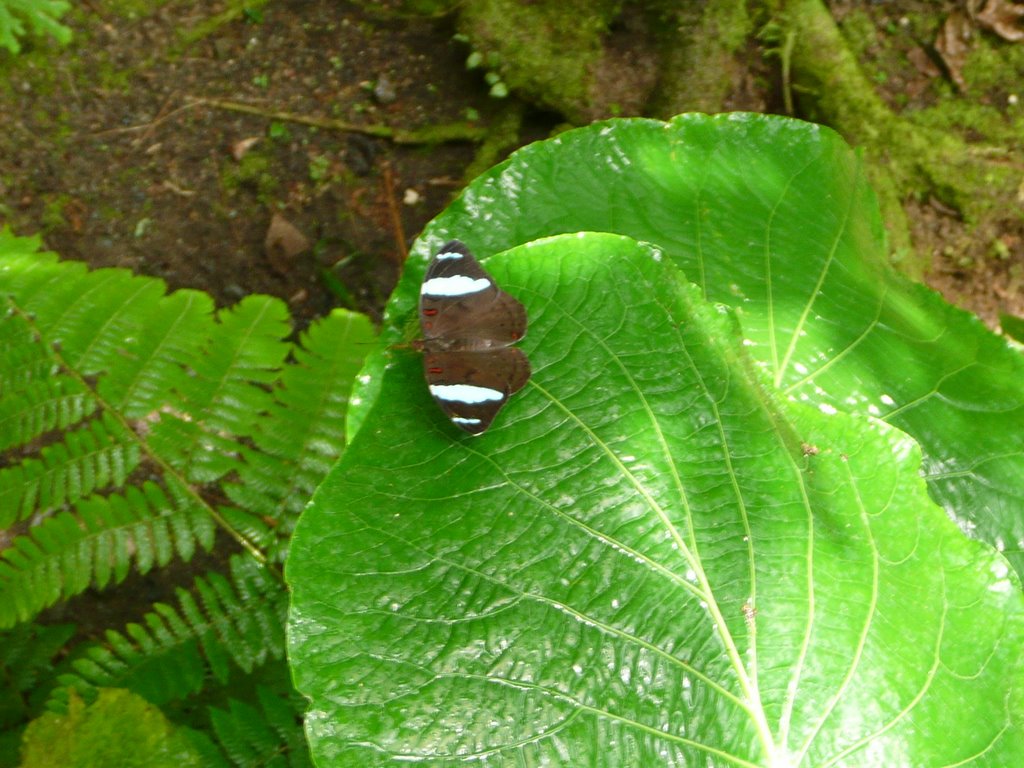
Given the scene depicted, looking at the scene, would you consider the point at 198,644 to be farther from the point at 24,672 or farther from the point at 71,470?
the point at 71,470

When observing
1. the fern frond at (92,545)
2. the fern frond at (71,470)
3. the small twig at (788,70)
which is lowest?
the fern frond at (92,545)

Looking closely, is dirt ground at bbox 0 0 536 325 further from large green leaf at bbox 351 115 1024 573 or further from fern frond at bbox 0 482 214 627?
large green leaf at bbox 351 115 1024 573

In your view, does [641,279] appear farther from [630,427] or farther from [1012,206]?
[1012,206]

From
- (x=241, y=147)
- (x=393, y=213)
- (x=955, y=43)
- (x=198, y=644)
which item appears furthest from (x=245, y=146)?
(x=955, y=43)

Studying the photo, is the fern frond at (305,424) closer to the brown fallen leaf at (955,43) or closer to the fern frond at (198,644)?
the fern frond at (198,644)

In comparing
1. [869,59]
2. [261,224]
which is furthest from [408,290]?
[869,59]

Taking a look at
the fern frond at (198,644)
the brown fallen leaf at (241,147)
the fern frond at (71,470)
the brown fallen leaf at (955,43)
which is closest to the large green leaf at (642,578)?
the fern frond at (198,644)

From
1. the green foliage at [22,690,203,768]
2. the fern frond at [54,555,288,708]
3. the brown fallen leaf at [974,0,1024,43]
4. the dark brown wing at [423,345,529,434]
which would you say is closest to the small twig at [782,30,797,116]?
the brown fallen leaf at [974,0,1024,43]
